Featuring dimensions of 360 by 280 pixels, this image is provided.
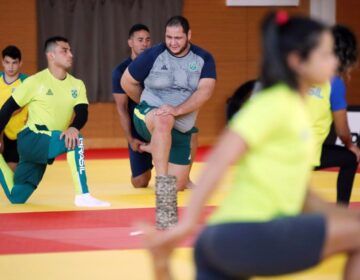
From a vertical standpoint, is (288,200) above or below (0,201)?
above

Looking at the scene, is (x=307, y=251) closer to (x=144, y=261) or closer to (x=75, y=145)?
(x=144, y=261)

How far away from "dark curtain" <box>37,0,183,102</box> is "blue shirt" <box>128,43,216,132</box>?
20.4 ft

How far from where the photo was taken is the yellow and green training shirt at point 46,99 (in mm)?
8117

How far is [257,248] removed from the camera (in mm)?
3070

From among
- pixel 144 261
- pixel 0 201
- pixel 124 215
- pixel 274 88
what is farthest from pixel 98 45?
pixel 274 88

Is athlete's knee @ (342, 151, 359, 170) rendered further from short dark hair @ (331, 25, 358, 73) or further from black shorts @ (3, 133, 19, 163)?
black shorts @ (3, 133, 19, 163)

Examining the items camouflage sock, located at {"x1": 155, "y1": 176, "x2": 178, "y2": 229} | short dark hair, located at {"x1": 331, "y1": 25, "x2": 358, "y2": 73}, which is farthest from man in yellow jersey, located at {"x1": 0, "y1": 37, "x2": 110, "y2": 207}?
short dark hair, located at {"x1": 331, "y1": 25, "x2": 358, "y2": 73}

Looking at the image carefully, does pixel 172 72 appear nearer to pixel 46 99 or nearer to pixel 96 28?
pixel 46 99

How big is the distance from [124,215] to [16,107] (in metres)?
1.39

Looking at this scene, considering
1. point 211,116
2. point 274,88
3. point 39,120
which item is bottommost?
point 211,116

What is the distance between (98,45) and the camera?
14469mm

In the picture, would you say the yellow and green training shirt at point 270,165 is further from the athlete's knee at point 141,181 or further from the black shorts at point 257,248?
the athlete's knee at point 141,181

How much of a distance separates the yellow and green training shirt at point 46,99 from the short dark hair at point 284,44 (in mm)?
5164

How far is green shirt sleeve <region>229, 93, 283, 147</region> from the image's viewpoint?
302cm
